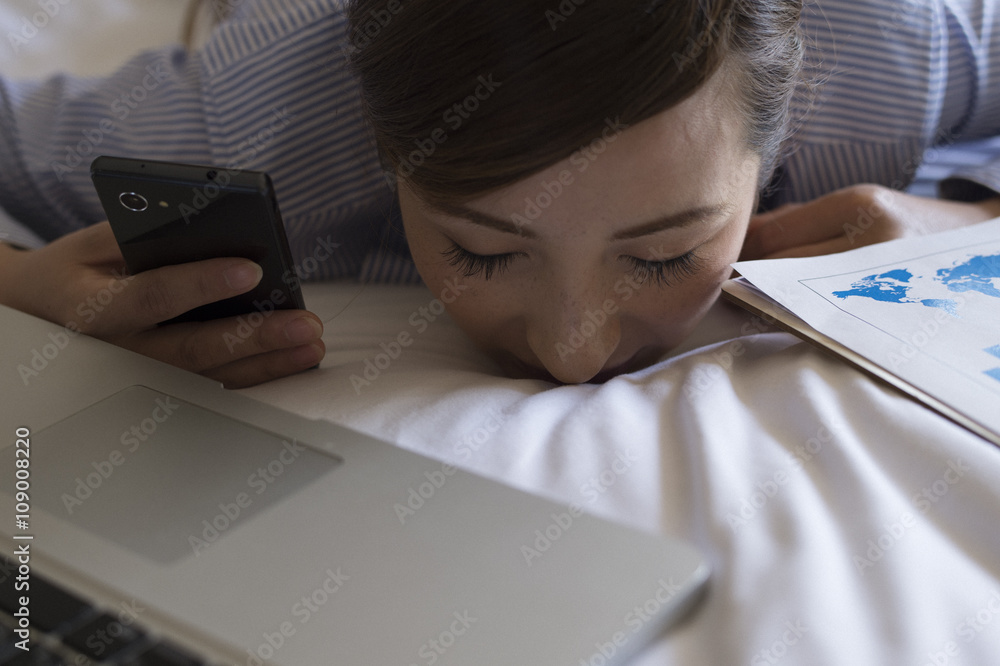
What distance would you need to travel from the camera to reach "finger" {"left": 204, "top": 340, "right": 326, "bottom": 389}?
23.8 inches

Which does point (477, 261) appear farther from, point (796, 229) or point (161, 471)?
point (796, 229)

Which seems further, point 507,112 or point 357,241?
point 357,241

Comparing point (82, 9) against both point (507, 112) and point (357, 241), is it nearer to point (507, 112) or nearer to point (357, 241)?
point (357, 241)

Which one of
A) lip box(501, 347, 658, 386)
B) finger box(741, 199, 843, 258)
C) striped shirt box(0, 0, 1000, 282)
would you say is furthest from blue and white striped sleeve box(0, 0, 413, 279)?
finger box(741, 199, 843, 258)

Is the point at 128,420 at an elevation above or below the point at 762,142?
below

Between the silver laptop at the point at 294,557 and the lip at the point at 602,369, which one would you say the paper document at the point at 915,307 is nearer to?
the lip at the point at 602,369

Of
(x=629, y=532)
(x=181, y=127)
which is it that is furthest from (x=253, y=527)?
(x=181, y=127)

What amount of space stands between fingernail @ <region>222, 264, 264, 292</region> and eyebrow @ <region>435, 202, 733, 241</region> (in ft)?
0.48

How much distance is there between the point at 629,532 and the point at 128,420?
30 centimetres

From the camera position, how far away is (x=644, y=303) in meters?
0.58

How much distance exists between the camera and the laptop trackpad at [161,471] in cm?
36

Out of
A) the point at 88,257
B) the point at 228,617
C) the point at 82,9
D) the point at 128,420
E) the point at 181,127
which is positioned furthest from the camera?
the point at 82,9

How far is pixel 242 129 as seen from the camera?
81 cm

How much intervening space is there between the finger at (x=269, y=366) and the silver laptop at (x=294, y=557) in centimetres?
16
